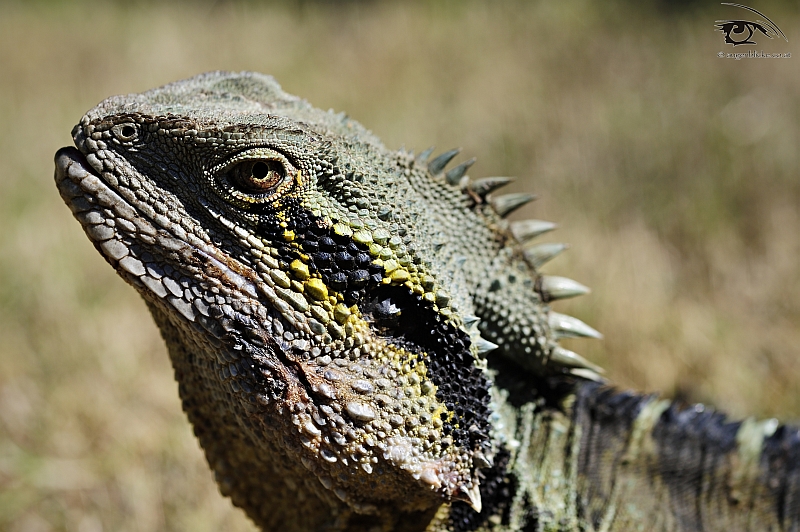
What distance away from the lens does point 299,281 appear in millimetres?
2273

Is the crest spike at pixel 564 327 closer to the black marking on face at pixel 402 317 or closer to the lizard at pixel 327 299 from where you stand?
the lizard at pixel 327 299

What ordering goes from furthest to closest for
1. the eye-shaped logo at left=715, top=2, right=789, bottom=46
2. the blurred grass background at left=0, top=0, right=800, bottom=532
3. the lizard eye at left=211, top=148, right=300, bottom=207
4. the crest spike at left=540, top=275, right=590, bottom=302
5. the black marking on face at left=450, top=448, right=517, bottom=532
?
the eye-shaped logo at left=715, top=2, right=789, bottom=46 → the blurred grass background at left=0, top=0, right=800, bottom=532 → the crest spike at left=540, top=275, right=590, bottom=302 → the black marking on face at left=450, top=448, right=517, bottom=532 → the lizard eye at left=211, top=148, right=300, bottom=207

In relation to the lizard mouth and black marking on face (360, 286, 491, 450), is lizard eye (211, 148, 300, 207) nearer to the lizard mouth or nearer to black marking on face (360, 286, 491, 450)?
the lizard mouth

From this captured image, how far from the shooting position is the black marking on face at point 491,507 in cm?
271

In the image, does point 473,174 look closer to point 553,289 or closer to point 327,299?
point 553,289

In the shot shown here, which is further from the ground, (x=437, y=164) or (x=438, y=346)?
(x=437, y=164)

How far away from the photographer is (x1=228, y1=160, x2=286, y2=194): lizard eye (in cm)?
226

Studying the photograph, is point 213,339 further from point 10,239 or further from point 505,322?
point 10,239

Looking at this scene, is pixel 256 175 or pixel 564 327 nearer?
pixel 256 175

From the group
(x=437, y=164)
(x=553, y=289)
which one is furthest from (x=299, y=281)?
(x=553, y=289)

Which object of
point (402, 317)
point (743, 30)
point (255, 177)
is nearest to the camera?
point (255, 177)

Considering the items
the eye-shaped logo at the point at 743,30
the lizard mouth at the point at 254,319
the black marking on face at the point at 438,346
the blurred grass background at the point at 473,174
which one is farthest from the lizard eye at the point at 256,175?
the eye-shaped logo at the point at 743,30

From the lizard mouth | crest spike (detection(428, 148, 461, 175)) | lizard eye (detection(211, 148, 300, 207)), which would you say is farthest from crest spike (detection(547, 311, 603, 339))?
lizard eye (detection(211, 148, 300, 207))

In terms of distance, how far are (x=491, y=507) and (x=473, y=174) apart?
6.50m
